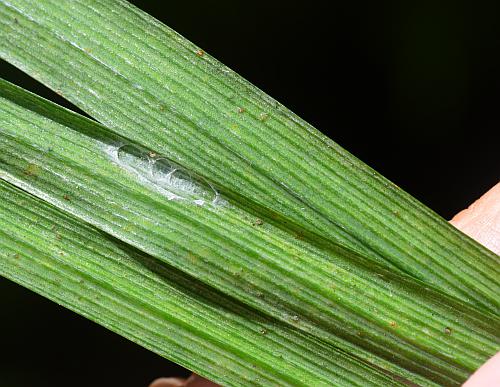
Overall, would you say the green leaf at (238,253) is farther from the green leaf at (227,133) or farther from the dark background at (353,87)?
the dark background at (353,87)

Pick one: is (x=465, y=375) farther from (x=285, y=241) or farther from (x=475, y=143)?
(x=475, y=143)

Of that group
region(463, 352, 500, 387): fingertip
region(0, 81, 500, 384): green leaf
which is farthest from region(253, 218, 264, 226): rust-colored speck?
region(463, 352, 500, 387): fingertip

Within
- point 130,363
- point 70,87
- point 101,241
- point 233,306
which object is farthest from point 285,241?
point 130,363

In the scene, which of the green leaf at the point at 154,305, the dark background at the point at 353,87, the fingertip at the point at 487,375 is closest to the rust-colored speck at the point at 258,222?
the green leaf at the point at 154,305

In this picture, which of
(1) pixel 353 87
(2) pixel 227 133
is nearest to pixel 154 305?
(2) pixel 227 133

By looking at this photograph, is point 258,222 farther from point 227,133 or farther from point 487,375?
point 487,375

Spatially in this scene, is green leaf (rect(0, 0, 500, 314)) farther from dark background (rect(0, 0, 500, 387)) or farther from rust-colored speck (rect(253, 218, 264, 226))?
dark background (rect(0, 0, 500, 387))

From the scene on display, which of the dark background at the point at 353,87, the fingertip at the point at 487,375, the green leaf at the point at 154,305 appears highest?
the dark background at the point at 353,87
